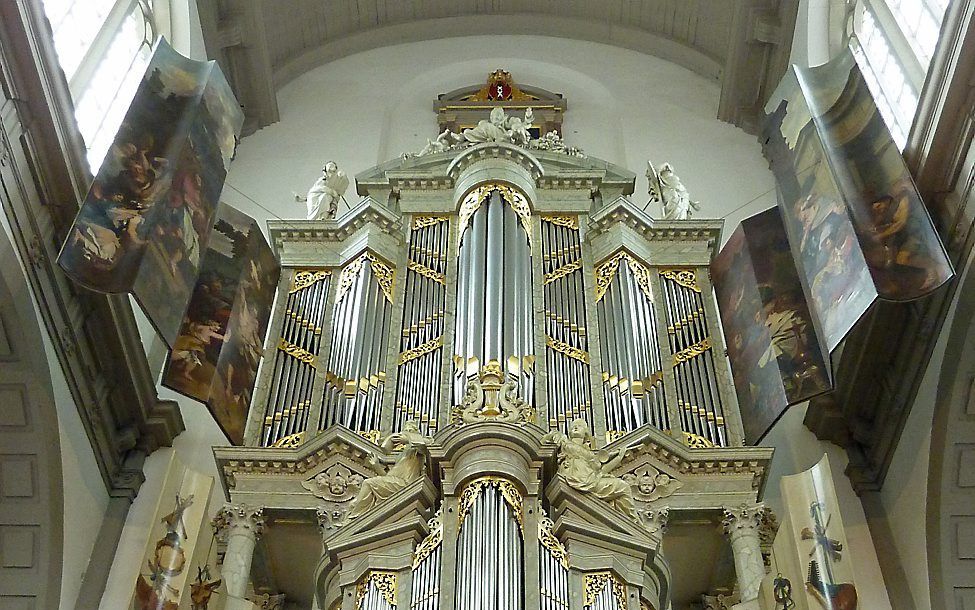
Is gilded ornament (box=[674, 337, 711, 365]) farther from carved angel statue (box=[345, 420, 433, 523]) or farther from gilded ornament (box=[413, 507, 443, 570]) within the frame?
gilded ornament (box=[413, 507, 443, 570])

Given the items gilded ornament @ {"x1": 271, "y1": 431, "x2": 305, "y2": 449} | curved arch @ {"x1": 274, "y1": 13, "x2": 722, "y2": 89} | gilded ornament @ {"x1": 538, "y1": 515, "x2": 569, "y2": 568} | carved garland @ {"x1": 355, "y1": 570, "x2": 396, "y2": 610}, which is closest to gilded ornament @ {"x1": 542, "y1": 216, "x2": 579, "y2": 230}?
gilded ornament @ {"x1": 271, "y1": 431, "x2": 305, "y2": 449}

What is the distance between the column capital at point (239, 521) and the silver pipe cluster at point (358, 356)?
1.20 metres

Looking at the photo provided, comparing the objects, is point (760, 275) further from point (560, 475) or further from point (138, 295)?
point (138, 295)

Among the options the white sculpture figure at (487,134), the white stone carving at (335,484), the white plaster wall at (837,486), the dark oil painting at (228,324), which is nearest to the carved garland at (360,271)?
the dark oil painting at (228,324)

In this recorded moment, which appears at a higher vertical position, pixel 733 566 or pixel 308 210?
pixel 308 210

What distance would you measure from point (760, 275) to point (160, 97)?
240 inches

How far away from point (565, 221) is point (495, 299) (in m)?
2.25

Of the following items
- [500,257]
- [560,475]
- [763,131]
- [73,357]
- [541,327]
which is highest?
[763,131]

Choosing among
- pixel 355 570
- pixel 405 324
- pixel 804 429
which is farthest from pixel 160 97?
pixel 804 429

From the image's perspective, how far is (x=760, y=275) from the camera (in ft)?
39.8

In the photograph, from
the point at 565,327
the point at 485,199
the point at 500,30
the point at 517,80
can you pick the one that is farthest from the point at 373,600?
the point at 500,30

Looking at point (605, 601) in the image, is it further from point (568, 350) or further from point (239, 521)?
point (568, 350)

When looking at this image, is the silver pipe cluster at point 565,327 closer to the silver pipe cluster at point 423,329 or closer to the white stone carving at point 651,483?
the white stone carving at point 651,483

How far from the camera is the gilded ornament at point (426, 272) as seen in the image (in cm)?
1280
